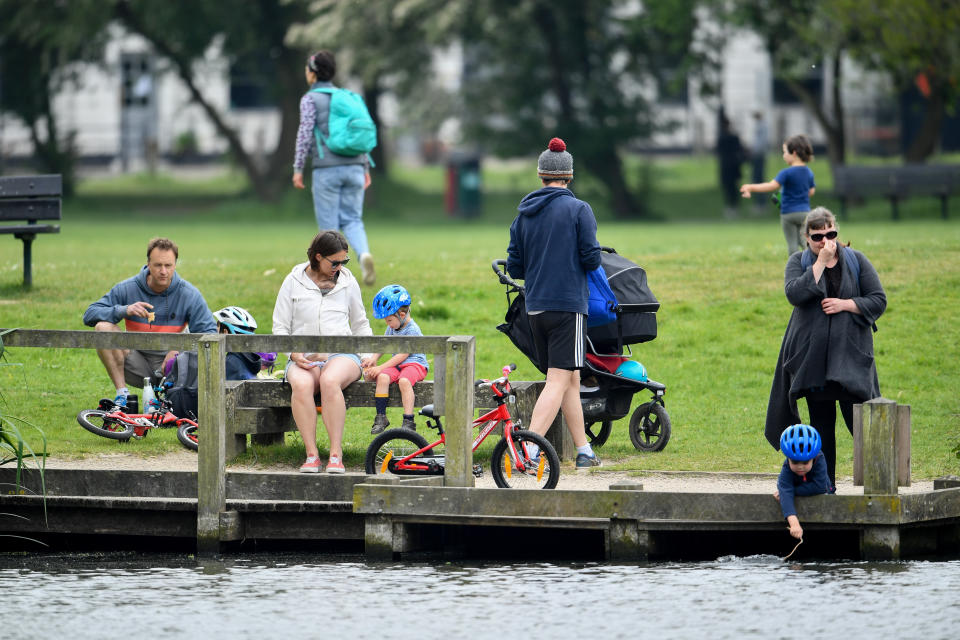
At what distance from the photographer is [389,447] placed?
10852 mm

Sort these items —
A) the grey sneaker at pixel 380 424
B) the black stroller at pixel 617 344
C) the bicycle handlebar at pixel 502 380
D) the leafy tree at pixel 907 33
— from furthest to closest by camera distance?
the leafy tree at pixel 907 33 → the black stroller at pixel 617 344 → the grey sneaker at pixel 380 424 → the bicycle handlebar at pixel 502 380

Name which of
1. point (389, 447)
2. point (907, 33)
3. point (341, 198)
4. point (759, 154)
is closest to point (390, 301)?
point (389, 447)

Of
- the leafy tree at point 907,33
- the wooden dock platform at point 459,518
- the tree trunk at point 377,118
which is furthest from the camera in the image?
the tree trunk at point 377,118

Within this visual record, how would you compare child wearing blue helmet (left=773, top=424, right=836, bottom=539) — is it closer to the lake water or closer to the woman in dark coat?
the lake water

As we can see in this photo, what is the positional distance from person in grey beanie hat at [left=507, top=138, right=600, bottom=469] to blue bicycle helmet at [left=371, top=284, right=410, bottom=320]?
0.82 m

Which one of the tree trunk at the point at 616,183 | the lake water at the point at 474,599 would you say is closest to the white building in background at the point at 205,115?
the tree trunk at the point at 616,183

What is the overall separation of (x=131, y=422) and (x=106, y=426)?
0.62ft

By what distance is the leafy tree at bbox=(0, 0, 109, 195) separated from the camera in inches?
1281

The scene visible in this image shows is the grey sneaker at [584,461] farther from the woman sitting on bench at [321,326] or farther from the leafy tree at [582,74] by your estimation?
the leafy tree at [582,74]

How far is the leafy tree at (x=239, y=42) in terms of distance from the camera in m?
33.8

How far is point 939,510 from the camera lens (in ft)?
31.9

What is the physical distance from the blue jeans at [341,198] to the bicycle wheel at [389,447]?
4903 mm

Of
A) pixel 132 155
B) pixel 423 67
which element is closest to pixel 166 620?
pixel 423 67

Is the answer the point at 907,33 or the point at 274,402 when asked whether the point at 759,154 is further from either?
the point at 274,402
